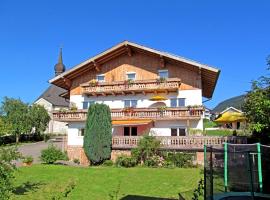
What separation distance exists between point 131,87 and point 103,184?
16643mm

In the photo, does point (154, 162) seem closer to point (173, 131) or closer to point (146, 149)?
point (146, 149)

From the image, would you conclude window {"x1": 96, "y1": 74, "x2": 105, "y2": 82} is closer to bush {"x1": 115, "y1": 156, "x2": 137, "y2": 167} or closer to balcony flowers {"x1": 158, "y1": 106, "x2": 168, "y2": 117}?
balcony flowers {"x1": 158, "y1": 106, "x2": 168, "y2": 117}

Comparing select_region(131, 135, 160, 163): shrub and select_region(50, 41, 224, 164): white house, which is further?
select_region(50, 41, 224, 164): white house

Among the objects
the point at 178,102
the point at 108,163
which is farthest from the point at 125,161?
the point at 178,102

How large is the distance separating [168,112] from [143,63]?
6.56 metres

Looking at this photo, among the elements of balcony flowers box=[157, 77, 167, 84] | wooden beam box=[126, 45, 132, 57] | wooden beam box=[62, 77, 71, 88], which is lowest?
balcony flowers box=[157, 77, 167, 84]

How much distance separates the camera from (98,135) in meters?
27.6

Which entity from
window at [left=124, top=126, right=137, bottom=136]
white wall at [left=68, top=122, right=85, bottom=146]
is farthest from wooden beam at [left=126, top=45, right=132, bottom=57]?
white wall at [left=68, top=122, right=85, bottom=146]

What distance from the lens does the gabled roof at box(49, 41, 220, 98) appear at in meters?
30.5

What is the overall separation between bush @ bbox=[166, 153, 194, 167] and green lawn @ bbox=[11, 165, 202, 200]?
4.64m

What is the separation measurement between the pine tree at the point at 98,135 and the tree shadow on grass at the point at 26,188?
10.2m

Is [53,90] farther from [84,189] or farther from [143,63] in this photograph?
[84,189]

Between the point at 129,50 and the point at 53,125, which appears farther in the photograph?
the point at 53,125

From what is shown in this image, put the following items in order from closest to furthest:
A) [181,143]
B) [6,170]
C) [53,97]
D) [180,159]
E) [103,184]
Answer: [6,170]
[103,184]
[180,159]
[181,143]
[53,97]
